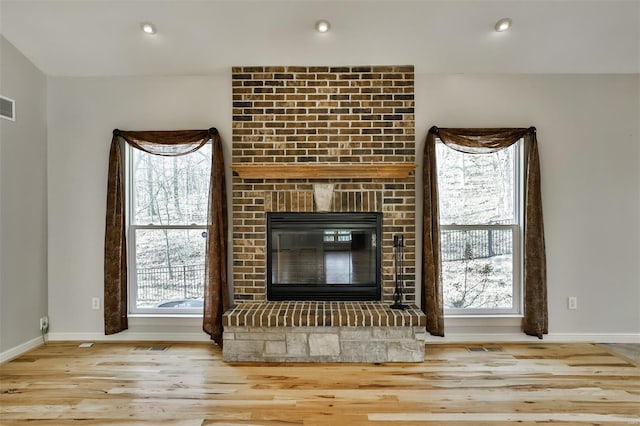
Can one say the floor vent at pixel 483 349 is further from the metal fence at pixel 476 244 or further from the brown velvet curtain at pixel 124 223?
the brown velvet curtain at pixel 124 223

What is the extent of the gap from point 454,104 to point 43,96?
3764 mm

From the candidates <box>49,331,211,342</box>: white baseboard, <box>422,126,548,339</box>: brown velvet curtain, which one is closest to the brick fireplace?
<box>422,126,548,339</box>: brown velvet curtain

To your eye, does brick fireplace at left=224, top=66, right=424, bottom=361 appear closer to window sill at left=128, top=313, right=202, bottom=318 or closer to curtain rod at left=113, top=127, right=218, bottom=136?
curtain rod at left=113, top=127, right=218, bottom=136

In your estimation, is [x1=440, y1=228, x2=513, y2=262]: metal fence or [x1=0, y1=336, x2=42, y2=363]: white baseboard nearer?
[x1=0, y1=336, x2=42, y2=363]: white baseboard

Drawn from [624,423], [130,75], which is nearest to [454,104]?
[624,423]

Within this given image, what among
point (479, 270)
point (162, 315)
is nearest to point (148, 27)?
point (162, 315)

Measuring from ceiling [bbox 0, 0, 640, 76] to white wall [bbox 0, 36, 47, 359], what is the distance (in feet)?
0.75

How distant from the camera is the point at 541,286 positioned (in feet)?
11.0

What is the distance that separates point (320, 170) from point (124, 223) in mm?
1863

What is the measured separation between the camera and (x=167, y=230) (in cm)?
362

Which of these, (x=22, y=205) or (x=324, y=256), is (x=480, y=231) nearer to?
(x=324, y=256)

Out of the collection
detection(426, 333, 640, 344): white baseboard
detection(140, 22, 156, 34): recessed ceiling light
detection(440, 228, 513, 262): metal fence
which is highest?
detection(140, 22, 156, 34): recessed ceiling light

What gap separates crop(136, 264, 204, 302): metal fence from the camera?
3629mm

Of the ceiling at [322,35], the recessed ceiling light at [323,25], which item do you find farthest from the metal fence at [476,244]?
the recessed ceiling light at [323,25]
